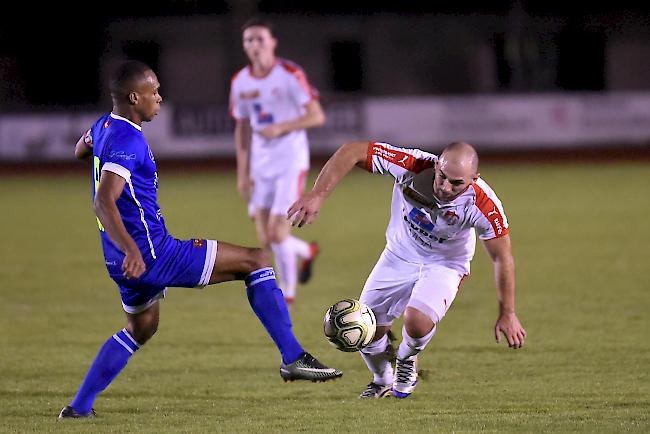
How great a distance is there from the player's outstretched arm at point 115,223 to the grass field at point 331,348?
87 cm

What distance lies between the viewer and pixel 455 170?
5.38m

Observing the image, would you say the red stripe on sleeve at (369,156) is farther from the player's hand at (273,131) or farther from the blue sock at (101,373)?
the player's hand at (273,131)

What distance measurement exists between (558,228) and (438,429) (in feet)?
28.6

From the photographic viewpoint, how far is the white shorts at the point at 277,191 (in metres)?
9.32

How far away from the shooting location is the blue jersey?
5.25 m

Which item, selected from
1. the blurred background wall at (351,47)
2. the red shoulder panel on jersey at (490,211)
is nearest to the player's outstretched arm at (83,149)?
the red shoulder panel on jersey at (490,211)

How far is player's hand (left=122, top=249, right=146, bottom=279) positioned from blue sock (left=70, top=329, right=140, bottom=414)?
71 centimetres

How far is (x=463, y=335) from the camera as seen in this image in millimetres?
7816

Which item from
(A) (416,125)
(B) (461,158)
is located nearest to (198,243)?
(B) (461,158)

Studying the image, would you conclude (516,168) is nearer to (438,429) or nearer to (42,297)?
(42,297)

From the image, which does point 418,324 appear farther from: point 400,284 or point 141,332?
point 141,332

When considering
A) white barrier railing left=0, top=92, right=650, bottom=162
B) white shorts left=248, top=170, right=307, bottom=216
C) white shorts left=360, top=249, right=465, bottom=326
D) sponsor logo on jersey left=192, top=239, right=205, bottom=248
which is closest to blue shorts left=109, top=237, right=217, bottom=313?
sponsor logo on jersey left=192, top=239, right=205, bottom=248

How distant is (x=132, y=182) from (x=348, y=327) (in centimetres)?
134

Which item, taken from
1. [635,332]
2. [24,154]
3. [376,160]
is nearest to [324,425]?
[376,160]
